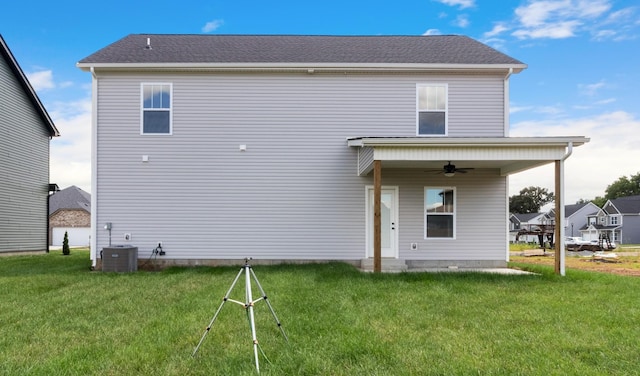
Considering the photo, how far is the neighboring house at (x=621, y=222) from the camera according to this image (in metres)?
46.4

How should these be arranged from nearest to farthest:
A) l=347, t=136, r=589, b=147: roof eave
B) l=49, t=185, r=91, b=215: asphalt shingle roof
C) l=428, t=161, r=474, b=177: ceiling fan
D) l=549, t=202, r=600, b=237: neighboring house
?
l=347, t=136, r=589, b=147: roof eave < l=428, t=161, r=474, b=177: ceiling fan < l=49, t=185, r=91, b=215: asphalt shingle roof < l=549, t=202, r=600, b=237: neighboring house

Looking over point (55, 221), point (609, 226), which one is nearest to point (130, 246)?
point (55, 221)

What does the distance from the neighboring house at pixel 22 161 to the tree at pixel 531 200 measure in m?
70.4

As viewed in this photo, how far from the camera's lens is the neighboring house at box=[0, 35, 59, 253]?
54.2 ft

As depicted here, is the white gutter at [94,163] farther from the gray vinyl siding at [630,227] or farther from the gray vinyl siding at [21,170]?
the gray vinyl siding at [630,227]

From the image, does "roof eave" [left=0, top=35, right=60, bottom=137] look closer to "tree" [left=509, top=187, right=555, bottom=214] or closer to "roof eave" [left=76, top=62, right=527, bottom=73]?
"roof eave" [left=76, top=62, right=527, bottom=73]

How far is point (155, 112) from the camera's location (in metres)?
11.7

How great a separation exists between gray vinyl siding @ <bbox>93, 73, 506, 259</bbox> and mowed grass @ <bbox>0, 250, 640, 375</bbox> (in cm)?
253

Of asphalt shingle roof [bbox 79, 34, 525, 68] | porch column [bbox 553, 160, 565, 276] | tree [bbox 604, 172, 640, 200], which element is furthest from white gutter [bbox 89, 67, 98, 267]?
tree [bbox 604, 172, 640, 200]

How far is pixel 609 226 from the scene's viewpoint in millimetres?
48062

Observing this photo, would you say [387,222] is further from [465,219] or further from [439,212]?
[465,219]

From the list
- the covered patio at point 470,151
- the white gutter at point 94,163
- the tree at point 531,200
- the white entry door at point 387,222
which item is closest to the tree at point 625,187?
the tree at point 531,200

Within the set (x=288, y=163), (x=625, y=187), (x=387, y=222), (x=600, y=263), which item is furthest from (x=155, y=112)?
(x=625, y=187)

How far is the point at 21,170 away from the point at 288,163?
1247 cm
